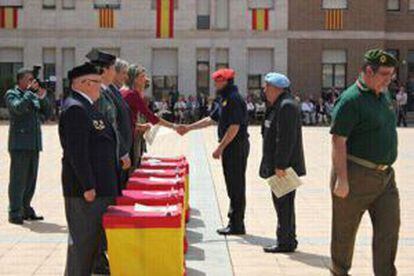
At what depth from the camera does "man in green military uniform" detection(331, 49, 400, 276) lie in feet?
20.9

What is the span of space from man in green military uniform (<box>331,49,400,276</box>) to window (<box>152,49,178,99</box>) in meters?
38.5

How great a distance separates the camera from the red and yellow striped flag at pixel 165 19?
44.0m

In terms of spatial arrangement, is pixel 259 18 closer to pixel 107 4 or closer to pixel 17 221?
pixel 107 4

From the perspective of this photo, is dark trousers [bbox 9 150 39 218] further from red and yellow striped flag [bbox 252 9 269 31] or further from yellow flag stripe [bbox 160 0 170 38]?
red and yellow striped flag [bbox 252 9 269 31]

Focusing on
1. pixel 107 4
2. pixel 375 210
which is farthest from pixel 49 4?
pixel 375 210

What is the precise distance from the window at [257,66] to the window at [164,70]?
4185 millimetres

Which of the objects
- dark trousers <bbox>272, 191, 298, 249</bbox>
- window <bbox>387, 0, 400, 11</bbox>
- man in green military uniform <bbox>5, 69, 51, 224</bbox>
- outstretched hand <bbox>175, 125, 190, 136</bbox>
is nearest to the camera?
dark trousers <bbox>272, 191, 298, 249</bbox>

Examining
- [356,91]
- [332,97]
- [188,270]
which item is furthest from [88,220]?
[332,97]

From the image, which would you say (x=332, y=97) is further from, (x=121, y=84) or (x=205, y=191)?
(x=121, y=84)

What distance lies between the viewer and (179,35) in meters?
44.4

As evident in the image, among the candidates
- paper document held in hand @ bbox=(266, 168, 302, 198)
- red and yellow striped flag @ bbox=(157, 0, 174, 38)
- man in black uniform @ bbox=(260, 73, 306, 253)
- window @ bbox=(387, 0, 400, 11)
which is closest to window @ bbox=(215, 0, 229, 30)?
red and yellow striped flag @ bbox=(157, 0, 174, 38)

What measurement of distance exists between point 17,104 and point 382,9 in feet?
122

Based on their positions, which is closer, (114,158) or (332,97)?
(114,158)

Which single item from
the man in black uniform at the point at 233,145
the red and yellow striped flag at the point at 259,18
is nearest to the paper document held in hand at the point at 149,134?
the man in black uniform at the point at 233,145
